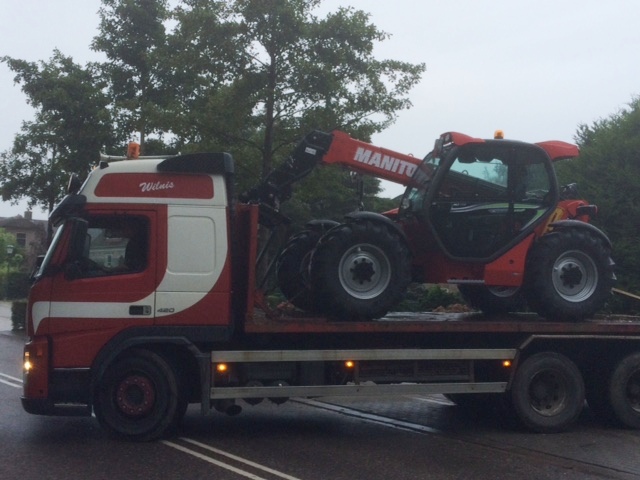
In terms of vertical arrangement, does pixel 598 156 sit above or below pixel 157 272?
above

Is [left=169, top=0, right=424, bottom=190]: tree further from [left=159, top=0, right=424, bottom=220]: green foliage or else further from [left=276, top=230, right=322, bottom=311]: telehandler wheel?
[left=276, top=230, right=322, bottom=311]: telehandler wheel

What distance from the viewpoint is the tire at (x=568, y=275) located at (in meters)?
10.9

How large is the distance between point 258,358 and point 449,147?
11.6ft

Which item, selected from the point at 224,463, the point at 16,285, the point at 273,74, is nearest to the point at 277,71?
the point at 273,74

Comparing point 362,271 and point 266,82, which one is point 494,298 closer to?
point 362,271

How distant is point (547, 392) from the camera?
1112 cm

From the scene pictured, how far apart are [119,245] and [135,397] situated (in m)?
1.62

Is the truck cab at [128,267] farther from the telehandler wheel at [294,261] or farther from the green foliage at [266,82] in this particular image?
the green foliage at [266,82]

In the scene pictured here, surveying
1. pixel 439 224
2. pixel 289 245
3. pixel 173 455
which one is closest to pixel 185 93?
pixel 289 245

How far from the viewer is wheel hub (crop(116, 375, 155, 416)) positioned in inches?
377

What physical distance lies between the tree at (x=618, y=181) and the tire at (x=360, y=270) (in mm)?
12357

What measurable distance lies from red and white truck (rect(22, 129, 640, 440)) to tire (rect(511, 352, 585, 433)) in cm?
2

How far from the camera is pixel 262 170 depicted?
1844 centimetres

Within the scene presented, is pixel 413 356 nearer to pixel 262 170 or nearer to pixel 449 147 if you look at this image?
pixel 449 147
